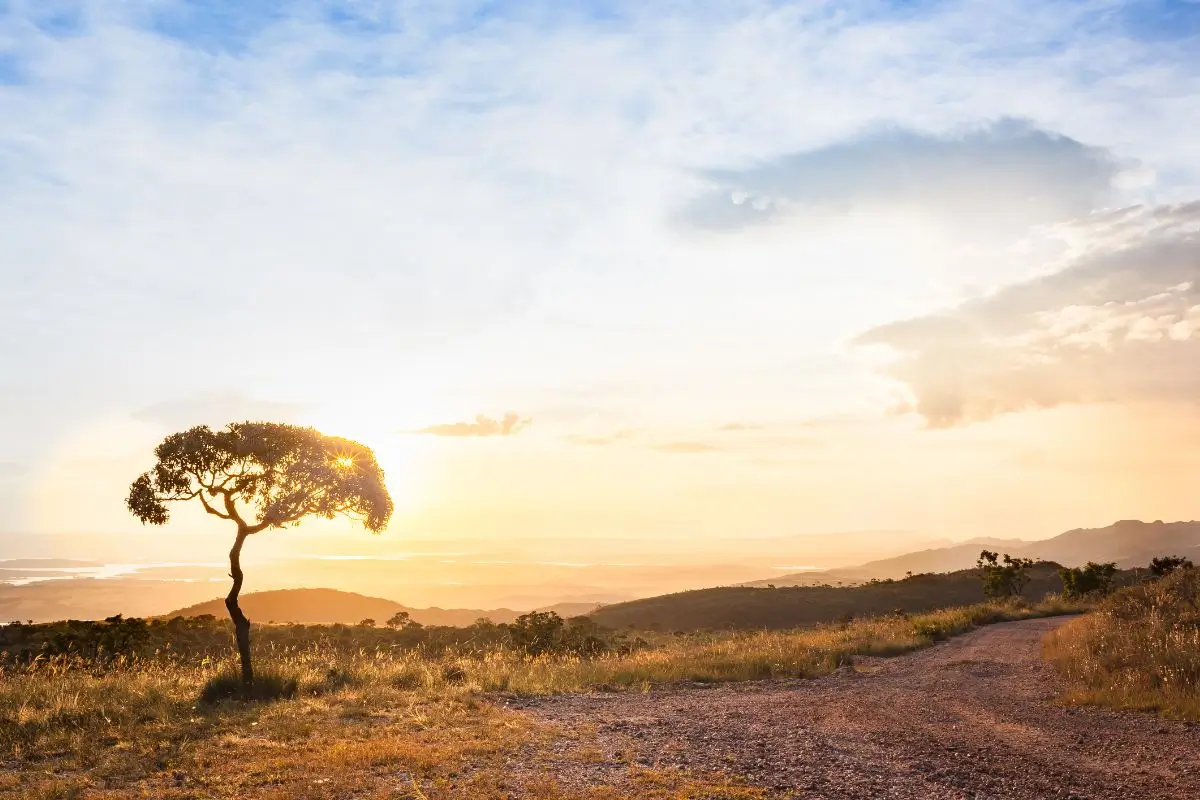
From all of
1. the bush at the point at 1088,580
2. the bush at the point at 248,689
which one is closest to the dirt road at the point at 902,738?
the bush at the point at 248,689

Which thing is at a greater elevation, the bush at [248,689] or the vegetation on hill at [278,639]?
the bush at [248,689]

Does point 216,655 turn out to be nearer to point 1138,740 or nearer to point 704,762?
point 704,762

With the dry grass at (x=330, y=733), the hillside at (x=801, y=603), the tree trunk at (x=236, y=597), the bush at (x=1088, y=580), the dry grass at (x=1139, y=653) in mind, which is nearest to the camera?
the dry grass at (x=330, y=733)

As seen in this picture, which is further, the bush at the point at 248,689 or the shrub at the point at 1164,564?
the shrub at the point at 1164,564

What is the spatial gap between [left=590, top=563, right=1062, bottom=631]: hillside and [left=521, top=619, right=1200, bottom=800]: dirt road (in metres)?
36.3

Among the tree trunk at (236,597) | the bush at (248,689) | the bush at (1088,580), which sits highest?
the tree trunk at (236,597)

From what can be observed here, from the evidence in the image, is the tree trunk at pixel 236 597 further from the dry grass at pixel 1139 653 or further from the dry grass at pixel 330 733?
the dry grass at pixel 1139 653

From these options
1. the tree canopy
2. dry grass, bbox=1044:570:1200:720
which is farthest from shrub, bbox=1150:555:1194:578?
the tree canopy

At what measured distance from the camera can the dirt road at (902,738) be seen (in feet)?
32.4

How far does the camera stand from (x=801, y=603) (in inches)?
2409

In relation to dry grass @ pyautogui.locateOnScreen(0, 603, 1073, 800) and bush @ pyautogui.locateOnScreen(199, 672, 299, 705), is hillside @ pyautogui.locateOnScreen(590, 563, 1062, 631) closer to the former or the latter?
dry grass @ pyautogui.locateOnScreen(0, 603, 1073, 800)

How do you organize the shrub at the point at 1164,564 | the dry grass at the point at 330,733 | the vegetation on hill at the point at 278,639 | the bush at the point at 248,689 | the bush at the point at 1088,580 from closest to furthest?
the dry grass at the point at 330,733 < the bush at the point at 248,689 < the vegetation on hill at the point at 278,639 < the shrub at the point at 1164,564 < the bush at the point at 1088,580

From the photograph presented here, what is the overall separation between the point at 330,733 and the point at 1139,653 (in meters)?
15.7

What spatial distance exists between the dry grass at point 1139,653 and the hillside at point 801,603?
96.5 ft
